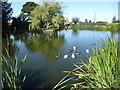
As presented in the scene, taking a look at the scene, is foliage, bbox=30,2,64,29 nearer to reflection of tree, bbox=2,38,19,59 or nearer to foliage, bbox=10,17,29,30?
foliage, bbox=10,17,29,30

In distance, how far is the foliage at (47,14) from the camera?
39.3 feet

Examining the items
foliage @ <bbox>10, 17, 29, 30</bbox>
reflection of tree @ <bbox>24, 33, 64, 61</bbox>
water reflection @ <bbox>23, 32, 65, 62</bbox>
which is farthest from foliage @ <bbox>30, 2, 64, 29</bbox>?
reflection of tree @ <bbox>24, 33, 64, 61</bbox>

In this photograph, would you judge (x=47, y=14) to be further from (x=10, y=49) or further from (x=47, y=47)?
→ (x=10, y=49)

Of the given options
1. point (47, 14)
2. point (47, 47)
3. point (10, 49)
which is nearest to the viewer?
point (10, 49)

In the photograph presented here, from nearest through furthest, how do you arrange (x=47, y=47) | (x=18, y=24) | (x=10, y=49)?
1. (x=10, y=49)
2. (x=47, y=47)
3. (x=18, y=24)

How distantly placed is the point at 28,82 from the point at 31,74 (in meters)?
0.34

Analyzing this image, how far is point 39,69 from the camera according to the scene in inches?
112

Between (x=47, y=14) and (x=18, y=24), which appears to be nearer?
(x=47, y=14)

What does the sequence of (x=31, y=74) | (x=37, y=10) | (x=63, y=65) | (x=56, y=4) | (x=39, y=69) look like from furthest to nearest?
(x=56, y=4) → (x=37, y=10) → (x=63, y=65) → (x=39, y=69) → (x=31, y=74)

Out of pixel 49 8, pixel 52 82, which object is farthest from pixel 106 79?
pixel 49 8

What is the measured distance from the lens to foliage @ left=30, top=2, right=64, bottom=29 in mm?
11977

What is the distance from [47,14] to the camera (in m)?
12.1

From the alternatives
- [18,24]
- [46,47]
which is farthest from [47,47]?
[18,24]

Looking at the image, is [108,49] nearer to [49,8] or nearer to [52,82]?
[52,82]
